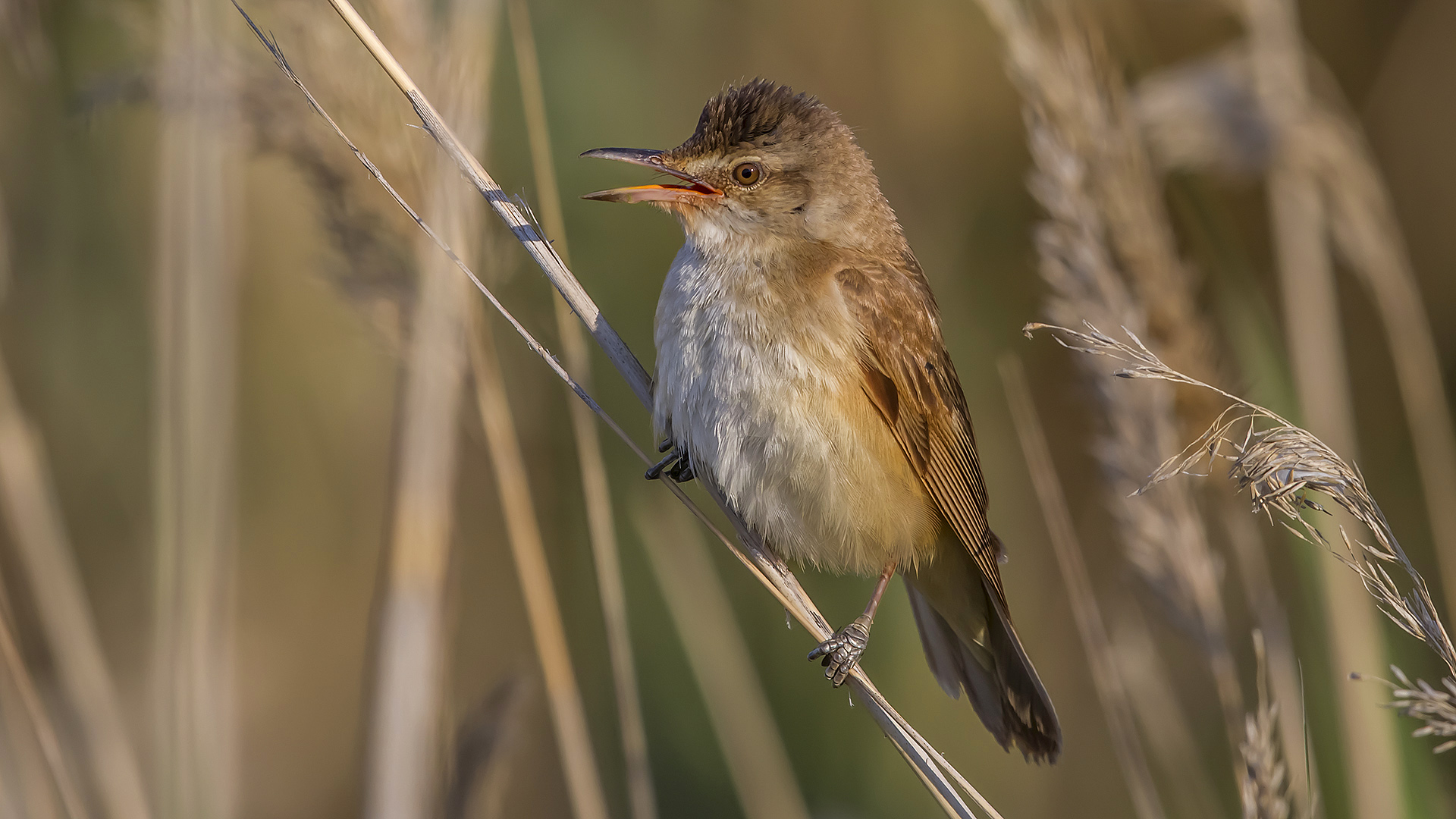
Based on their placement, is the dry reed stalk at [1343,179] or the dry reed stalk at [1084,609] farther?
the dry reed stalk at [1343,179]

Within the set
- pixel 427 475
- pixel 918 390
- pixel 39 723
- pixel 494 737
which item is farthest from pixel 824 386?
pixel 39 723

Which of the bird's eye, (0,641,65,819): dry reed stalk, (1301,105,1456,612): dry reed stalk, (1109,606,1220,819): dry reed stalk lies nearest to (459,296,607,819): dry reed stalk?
the bird's eye

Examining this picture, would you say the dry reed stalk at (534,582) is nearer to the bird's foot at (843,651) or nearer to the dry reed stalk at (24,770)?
the bird's foot at (843,651)

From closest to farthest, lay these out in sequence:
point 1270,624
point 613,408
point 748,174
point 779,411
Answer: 1. point 779,411
2. point 1270,624
3. point 748,174
4. point 613,408

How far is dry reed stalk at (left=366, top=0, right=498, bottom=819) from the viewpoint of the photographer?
2287 millimetres

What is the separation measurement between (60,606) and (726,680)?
1.68m

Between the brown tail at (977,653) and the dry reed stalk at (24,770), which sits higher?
the dry reed stalk at (24,770)

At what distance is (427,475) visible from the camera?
2410mm

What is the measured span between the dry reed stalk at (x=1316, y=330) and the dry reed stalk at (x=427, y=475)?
2.18 m

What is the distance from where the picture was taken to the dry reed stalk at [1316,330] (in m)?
2.63

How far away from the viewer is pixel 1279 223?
3256mm

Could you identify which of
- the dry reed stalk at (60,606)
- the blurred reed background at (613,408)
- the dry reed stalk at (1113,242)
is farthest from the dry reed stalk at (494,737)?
the dry reed stalk at (1113,242)

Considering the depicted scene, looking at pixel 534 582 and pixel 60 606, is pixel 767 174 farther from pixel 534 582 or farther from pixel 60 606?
pixel 60 606

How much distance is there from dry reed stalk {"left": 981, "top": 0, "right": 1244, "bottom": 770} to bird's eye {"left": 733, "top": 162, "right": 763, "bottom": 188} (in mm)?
740
